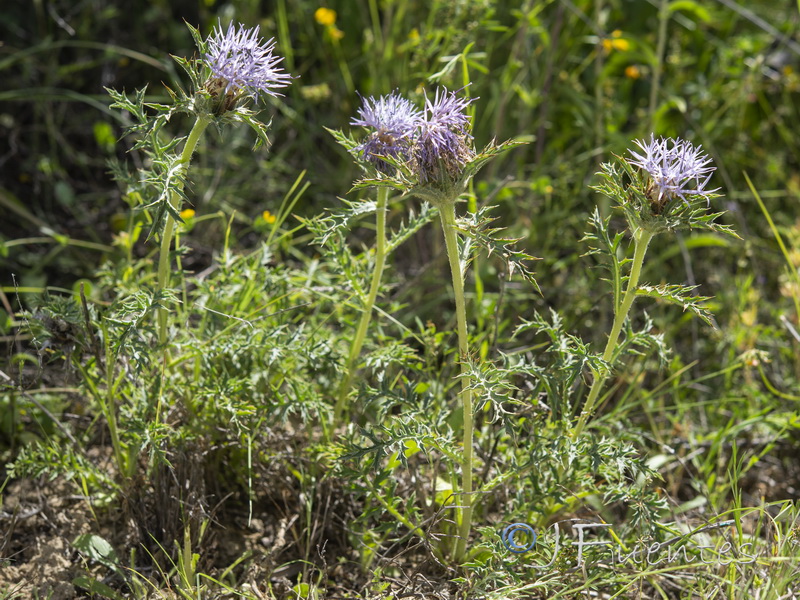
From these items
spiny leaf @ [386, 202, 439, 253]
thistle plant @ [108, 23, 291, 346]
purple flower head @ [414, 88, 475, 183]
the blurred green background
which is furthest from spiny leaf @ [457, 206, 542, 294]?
the blurred green background

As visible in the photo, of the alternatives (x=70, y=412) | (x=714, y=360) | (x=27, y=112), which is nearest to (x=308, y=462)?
(x=70, y=412)

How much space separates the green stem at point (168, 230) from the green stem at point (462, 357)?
58 centimetres

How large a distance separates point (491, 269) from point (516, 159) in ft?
1.87

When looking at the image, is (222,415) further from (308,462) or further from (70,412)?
(70,412)

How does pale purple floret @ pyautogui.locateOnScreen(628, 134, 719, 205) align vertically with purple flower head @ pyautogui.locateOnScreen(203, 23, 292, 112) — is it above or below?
below

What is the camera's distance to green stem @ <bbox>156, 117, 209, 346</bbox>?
1829mm

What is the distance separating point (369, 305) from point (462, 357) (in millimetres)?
355

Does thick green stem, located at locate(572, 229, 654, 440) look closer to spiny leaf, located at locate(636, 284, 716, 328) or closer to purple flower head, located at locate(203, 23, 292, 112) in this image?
spiny leaf, located at locate(636, 284, 716, 328)

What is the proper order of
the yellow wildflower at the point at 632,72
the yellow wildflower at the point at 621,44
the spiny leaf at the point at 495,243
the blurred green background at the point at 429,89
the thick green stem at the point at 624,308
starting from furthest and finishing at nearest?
the yellow wildflower at the point at 632,72 < the yellow wildflower at the point at 621,44 < the blurred green background at the point at 429,89 < the thick green stem at the point at 624,308 < the spiny leaf at the point at 495,243

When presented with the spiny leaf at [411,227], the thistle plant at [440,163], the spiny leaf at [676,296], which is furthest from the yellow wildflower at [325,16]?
the spiny leaf at [676,296]

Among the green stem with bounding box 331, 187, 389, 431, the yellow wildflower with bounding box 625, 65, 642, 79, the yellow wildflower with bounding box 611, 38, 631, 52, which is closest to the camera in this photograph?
the green stem with bounding box 331, 187, 389, 431

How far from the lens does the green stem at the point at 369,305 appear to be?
200 cm

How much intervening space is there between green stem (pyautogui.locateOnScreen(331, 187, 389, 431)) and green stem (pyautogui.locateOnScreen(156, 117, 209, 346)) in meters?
0.44

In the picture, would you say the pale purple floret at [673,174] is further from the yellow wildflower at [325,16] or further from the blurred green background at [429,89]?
the yellow wildflower at [325,16]
